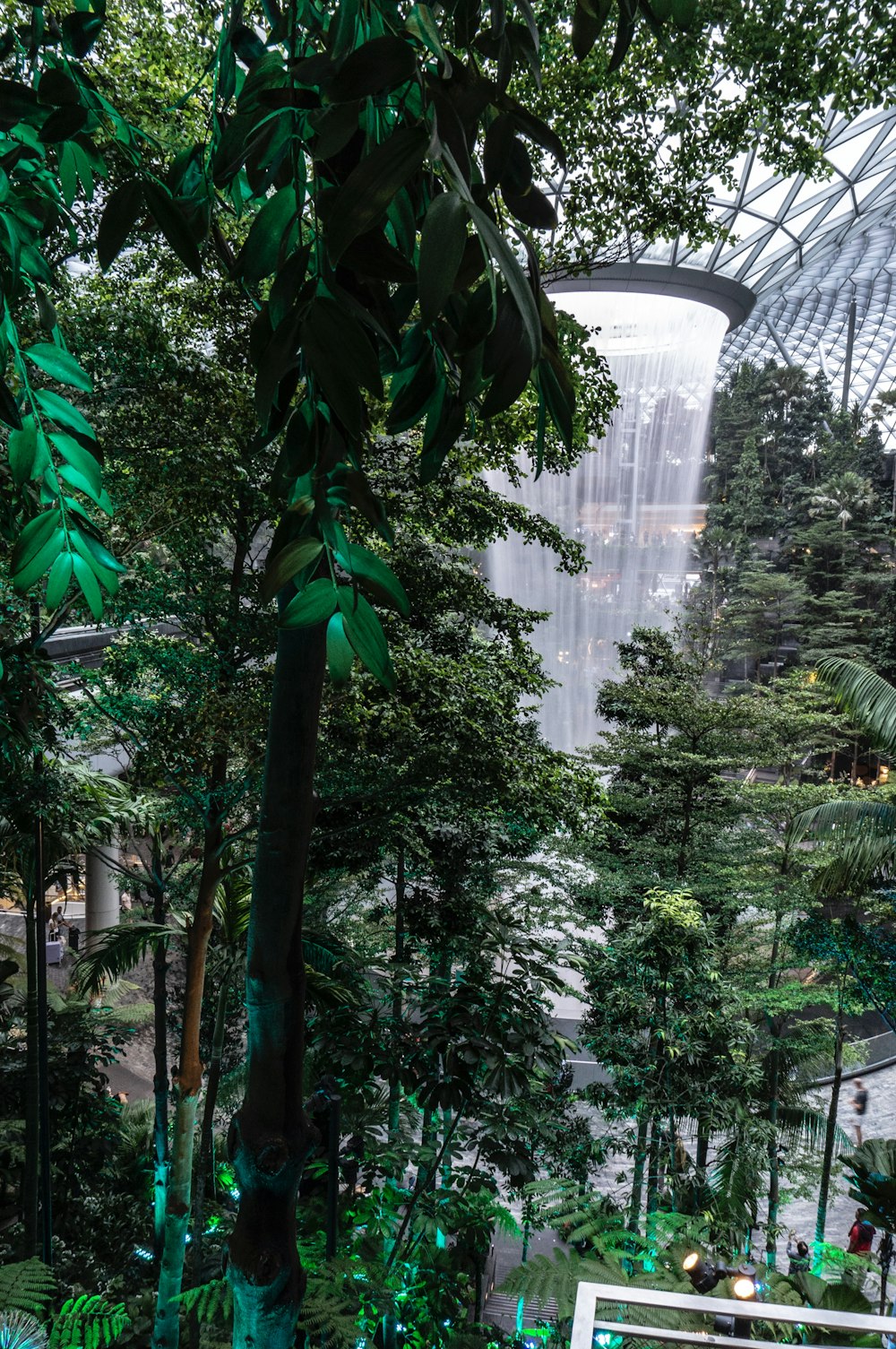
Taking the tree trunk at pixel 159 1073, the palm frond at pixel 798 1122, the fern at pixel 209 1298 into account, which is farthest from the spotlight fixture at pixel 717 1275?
the palm frond at pixel 798 1122

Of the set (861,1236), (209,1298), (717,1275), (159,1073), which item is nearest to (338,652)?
(717,1275)

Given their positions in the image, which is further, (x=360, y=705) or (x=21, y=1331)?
(x=360, y=705)

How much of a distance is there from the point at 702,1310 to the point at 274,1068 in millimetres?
1154

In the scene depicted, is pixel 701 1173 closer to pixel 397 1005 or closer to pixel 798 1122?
pixel 798 1122

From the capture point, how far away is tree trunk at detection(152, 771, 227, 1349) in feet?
15.4

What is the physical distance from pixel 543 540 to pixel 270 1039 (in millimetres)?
4530

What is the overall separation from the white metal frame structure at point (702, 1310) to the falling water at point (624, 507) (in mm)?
17007

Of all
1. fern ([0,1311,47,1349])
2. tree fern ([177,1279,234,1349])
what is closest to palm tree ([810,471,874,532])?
tree fern ([177,1279,234,1349])

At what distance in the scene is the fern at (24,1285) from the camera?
3908 millimetres

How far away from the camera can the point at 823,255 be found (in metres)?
24.6

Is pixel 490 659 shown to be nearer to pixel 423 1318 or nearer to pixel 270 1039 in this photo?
pixel 423 1318

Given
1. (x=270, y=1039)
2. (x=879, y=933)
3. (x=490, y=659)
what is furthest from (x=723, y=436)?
(x=270, y=1039)

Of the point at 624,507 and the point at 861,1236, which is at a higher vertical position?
the point at 624,507

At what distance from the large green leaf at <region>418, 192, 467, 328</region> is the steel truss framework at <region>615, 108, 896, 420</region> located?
13.9 feet
